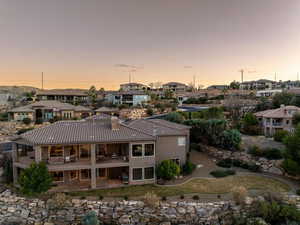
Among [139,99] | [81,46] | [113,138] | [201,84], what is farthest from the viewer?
[201,84]

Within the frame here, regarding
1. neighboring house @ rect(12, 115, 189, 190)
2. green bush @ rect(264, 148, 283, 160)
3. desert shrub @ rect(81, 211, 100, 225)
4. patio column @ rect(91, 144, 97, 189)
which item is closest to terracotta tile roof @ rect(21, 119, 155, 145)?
neighboring house @ rect(12, 115, 189, 190)

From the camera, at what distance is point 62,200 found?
14.8 m

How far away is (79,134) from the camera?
58.7 feet

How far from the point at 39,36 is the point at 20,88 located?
326 feet

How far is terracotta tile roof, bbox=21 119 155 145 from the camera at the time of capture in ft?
54.1

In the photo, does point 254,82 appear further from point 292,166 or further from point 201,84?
point 292,166

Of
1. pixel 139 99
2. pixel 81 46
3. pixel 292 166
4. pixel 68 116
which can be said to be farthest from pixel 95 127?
pixel 139 99

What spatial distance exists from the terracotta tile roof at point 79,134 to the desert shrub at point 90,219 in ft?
17.7

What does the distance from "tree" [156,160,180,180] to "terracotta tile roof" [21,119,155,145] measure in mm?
2560

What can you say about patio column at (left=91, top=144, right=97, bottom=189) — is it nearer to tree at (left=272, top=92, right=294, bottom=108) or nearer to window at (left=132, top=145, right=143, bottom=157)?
window at (left=132, top=145, right=143, bottom=157)

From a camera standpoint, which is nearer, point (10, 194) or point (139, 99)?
point (10, 194)

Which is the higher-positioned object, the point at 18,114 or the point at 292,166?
the point at 18,114

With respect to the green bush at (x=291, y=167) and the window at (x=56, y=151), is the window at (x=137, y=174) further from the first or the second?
the green bush at (x=291, y=167)

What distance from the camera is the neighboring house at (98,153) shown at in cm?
1681
